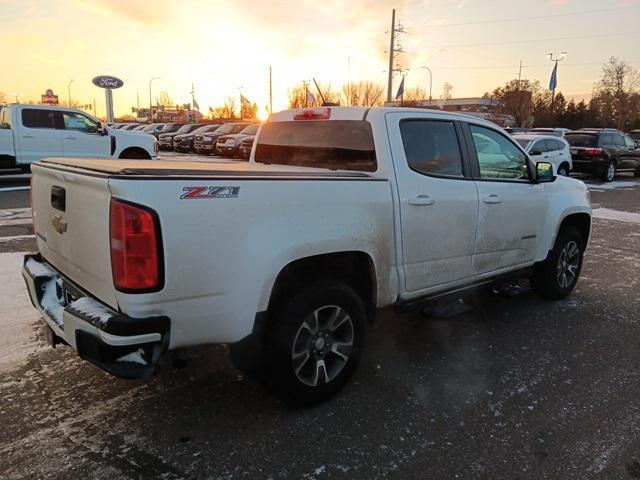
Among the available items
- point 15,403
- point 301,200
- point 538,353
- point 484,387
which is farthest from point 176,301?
point 538,353

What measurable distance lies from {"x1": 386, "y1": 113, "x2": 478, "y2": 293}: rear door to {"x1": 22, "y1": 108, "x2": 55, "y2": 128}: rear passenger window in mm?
13215

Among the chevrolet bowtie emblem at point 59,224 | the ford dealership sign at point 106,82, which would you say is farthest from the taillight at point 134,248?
the ford dealership sign at point 106,82

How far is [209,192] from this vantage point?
2.53 m

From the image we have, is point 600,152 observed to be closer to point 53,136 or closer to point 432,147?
point 432,147

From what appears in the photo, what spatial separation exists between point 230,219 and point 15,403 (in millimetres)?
1870

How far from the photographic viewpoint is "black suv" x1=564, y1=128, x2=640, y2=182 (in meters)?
18.4

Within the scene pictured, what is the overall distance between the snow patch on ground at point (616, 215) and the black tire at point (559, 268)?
6258 mm

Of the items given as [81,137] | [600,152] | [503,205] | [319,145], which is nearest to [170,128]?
[81,137]

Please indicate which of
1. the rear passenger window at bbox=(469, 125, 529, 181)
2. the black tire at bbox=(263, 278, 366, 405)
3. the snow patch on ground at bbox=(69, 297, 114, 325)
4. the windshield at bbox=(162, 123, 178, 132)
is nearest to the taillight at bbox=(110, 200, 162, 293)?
the snow patch on ground at bbox=(69, 297, 114, 325)

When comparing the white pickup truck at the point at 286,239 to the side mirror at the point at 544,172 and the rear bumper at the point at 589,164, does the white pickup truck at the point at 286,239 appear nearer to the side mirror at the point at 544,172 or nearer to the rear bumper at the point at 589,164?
the side mirror at the point at 544,172

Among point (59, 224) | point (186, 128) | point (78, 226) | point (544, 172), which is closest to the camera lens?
point (78, 226)

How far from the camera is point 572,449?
2859mm

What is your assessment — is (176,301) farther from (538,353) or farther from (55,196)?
(538,353)

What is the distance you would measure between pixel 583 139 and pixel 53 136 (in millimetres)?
17872
